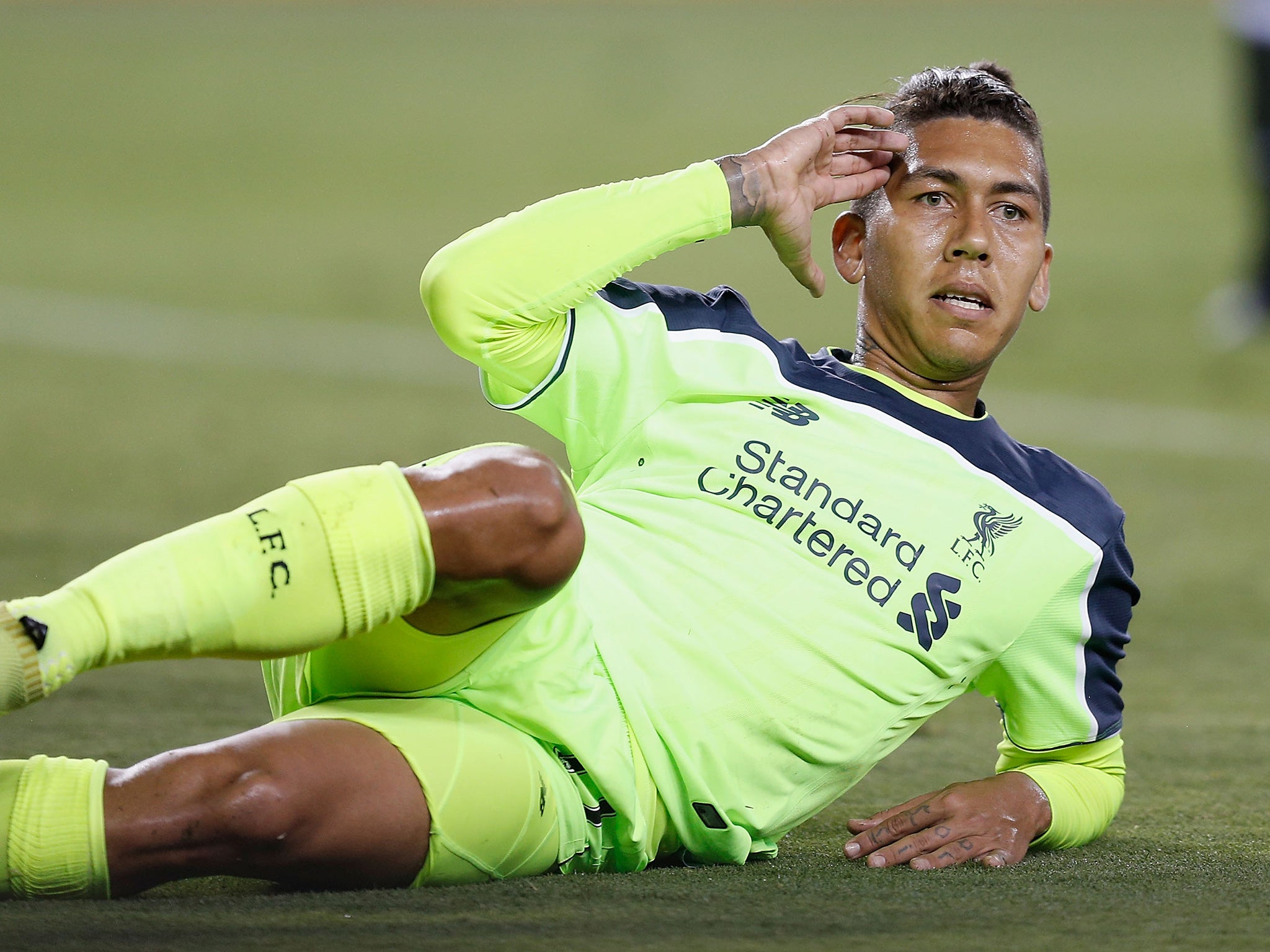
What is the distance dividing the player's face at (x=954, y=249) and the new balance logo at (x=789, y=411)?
240 millimetres

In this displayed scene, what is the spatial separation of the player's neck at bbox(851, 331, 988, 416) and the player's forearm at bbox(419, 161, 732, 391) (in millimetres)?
322

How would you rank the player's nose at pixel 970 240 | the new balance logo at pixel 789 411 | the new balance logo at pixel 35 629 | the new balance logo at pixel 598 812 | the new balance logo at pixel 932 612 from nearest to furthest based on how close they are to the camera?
1. the new balance logo at pixel 35 629
2. the new balance logo at pixel 598 812
3. the new balance logo at pixel 932 612
4. the new balance logo at pixel 789 411
5. the player's nose at pixel 970 240

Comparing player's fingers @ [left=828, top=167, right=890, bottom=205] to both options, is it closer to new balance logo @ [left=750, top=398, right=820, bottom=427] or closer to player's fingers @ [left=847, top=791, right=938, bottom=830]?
new balance logo @ [left=750, top=398, right=820, bottom=427]

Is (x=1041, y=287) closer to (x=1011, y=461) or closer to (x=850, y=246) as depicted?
(x=850, y=246)

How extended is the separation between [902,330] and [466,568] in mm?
854

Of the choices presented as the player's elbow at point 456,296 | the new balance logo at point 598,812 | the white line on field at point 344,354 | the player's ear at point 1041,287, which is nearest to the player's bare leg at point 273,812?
the new balance logo at point 598,812

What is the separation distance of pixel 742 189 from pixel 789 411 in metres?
0.29

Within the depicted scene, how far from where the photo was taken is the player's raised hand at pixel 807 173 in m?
2.13

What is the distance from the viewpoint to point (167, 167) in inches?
440

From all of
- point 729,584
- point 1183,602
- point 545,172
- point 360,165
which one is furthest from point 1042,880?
point 360,165

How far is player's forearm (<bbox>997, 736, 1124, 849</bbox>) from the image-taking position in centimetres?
203

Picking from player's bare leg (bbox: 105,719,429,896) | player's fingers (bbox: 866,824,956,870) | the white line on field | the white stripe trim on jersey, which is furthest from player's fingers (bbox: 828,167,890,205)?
the white line on field

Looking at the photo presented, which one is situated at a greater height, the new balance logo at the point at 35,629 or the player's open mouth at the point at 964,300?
the player's open mouth at the point at 964,300

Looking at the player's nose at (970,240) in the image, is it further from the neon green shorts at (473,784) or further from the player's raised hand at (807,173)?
the neon green shorts at (473,784)
